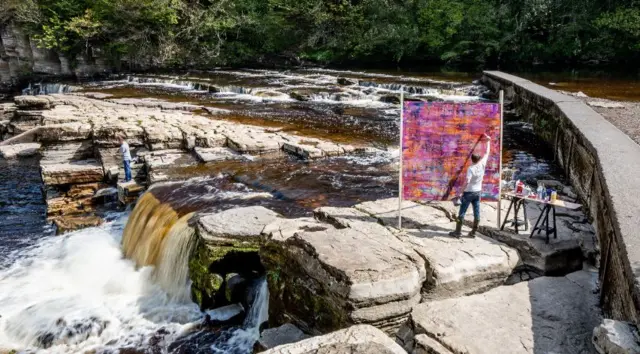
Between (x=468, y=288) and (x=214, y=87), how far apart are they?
20815 millimetres

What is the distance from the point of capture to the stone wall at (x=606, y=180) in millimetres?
4164

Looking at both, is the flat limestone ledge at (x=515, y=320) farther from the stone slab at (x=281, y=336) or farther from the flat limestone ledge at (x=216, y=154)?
the flat limestone ledge at (x=216, y=154)

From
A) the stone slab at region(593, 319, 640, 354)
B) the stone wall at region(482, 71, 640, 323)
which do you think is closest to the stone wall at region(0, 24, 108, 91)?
the stone wall at region(482, 71, 640, 323)

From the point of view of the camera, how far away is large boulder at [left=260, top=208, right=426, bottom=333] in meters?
4.73

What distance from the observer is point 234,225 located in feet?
24.5

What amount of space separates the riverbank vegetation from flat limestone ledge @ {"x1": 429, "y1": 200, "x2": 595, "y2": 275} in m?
25.8

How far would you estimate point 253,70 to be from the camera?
33.9 m

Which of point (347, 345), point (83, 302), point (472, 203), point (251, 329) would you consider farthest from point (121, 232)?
point (347, 345)

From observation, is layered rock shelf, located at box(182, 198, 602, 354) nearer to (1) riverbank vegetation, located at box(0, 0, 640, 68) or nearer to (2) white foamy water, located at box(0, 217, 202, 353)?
(2) white foamy water, located at box(0, 217, 202, 353)

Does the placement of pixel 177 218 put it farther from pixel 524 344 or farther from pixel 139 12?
pixel 139 12

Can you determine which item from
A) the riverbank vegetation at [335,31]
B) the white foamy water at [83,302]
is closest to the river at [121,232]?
the white foamy water at [83,302]

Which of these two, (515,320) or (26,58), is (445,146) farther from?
(26,58)

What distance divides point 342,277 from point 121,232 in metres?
6.53

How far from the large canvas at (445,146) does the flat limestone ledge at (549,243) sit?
1.45 ft
